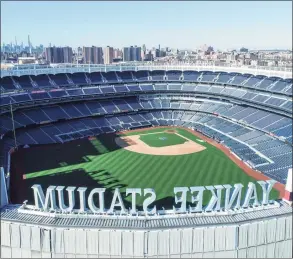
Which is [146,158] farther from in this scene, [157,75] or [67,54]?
[67,54]

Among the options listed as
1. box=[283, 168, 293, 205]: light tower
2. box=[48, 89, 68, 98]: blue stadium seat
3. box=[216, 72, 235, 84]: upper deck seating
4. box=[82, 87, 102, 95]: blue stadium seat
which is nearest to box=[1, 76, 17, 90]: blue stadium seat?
box=[48, 89, 68, 98]: blue stadium seat

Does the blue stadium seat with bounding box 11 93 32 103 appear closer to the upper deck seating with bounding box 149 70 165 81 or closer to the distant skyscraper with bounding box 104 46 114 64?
the upper deck seating with bounding box 149 70 165 81

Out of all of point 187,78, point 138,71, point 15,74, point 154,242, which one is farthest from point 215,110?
point 154,242

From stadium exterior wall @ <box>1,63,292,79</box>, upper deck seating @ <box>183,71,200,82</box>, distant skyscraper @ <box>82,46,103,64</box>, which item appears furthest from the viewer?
distant skyscraper @ <box>82,46,103,64</box>

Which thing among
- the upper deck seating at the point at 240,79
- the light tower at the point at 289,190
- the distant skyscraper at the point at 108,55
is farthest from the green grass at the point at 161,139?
the distant skyscraper at the point at 108,55

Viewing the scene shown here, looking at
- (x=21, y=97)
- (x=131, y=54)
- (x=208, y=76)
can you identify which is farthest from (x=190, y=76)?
(x=131, y=54)

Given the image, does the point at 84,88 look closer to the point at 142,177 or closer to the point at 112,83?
the point at 112,83
